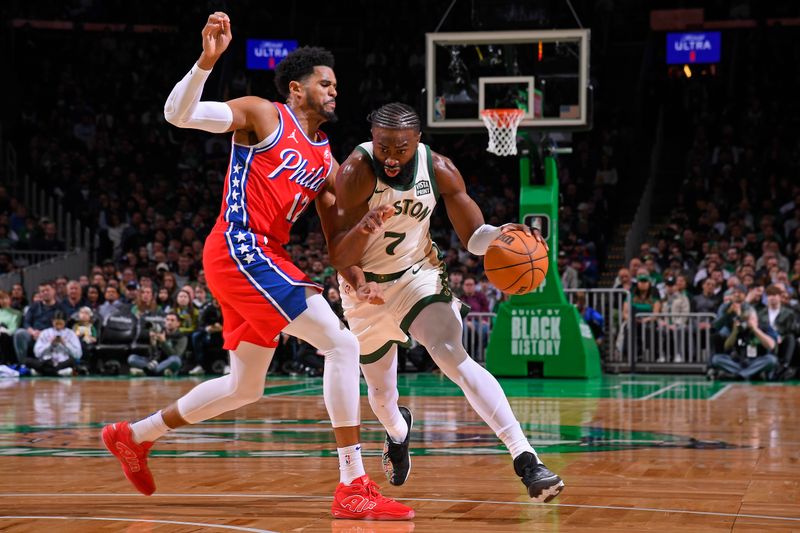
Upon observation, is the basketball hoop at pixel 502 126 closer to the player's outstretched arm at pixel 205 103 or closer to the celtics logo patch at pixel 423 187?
the celtics logo patch at pixel 423 187

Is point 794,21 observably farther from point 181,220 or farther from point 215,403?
point 215,403

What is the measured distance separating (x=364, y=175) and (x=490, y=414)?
1300 millimetres

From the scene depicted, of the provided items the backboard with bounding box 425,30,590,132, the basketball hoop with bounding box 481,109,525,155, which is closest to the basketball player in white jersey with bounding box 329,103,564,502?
the basketball hoop with bounding box 481,109,525,155

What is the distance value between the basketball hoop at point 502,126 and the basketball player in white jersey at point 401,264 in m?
8.58

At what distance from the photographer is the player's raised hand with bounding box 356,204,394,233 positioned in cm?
528

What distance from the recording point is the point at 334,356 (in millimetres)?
5262

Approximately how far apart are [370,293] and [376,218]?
1.29 ft

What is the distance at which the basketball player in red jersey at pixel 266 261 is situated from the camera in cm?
514

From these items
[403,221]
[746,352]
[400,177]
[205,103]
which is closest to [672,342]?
[746,352]

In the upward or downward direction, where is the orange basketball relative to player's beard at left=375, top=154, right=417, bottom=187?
downward

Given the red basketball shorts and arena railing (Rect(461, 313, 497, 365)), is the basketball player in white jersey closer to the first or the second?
the red basketball shorts

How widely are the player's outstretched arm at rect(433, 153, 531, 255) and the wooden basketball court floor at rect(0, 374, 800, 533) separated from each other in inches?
48.6

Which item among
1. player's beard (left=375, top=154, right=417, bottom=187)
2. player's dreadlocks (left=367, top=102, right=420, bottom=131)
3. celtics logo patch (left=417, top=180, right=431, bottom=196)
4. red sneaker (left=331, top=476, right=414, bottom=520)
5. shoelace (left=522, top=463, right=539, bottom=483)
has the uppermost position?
player's dreadlocks (left=367, top=102, right=420, bottom=131)

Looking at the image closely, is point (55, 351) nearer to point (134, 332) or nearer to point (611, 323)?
point (134, 332)
